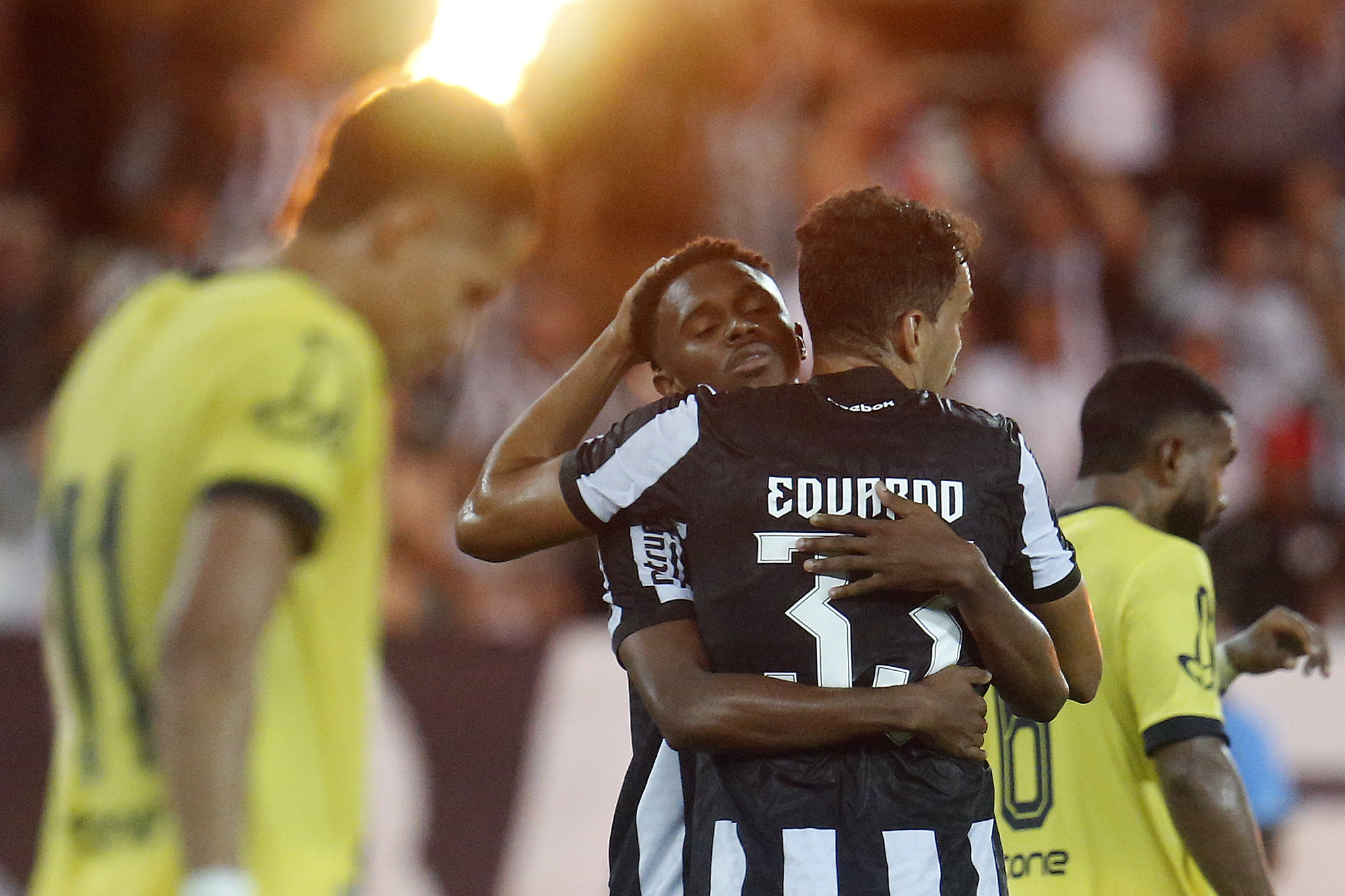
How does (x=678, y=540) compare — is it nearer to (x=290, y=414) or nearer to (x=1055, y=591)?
(x=1055, y=591)

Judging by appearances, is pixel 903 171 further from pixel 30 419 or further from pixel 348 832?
pixel 348 832

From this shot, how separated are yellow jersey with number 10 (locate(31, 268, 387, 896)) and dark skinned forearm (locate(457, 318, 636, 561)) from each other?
2.12 feet

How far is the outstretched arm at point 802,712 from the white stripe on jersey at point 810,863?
5.9 inches

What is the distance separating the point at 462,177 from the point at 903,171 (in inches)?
359

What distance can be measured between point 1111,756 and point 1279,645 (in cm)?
57

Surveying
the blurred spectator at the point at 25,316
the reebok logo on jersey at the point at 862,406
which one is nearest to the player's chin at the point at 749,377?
the reebok logo on jersey at the point at 862,406

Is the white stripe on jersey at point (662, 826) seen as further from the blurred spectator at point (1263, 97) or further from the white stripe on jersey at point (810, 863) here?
the blurred spectator at point (1263, 97)

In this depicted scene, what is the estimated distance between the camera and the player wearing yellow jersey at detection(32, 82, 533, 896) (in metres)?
1.92

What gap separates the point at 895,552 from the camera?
264 centimetres

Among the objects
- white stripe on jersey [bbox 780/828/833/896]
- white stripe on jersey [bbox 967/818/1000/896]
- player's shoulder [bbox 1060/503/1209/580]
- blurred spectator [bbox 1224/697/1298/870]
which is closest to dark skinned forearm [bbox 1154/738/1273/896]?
player's shoulder [bbox 1060/503/1209/580]

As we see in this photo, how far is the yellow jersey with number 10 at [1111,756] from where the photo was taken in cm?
345

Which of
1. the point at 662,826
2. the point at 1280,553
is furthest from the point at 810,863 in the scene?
the point at 1280,553

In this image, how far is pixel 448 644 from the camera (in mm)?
7445

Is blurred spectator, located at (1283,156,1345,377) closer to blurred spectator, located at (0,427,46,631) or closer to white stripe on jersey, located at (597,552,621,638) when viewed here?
blurred spectator, located at (0,427,46,631)
